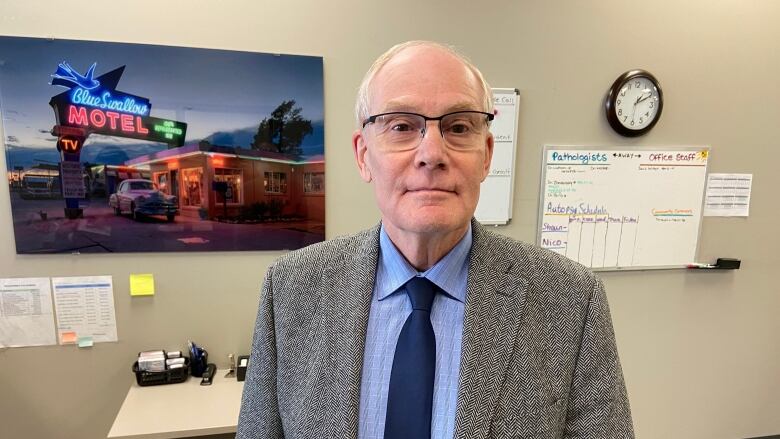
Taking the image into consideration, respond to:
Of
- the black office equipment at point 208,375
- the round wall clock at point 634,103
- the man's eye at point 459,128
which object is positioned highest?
the round wall clock at point 634,103

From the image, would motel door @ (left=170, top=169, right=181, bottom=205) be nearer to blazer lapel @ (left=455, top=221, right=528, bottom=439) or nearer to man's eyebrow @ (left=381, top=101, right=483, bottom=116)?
man's eyebrow @ (left=381, top=101, right=483, bottom=116)

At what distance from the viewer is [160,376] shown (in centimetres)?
170

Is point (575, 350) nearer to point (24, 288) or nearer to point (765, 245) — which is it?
point (24, 288)

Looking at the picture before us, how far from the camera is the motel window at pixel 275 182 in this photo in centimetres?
180

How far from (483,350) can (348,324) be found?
275 mm

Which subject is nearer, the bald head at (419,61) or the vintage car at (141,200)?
the bald head at (419,61)

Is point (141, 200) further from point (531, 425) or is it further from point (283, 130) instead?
point (531, 425)

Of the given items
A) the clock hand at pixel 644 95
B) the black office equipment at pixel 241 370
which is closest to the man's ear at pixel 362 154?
the black office equipment at pixel 241 370

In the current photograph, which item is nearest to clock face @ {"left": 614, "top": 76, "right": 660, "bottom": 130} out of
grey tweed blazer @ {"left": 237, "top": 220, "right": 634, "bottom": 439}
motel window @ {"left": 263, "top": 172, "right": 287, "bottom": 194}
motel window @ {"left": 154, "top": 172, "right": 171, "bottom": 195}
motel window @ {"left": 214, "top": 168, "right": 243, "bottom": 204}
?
grey tweed blazer @ {"left": 237, "top": 220, "right": 634, "bottom": 439}

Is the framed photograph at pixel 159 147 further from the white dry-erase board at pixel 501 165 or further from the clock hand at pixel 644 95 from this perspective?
the clock hand at pixel 644 95

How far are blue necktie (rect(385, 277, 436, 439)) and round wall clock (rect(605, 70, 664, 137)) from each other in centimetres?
173

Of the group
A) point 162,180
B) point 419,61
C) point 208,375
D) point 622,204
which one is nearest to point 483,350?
point 419,61

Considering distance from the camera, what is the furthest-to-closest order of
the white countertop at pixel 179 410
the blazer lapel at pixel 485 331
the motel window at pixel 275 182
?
the motel window at pixel 275 182
the white countertop at pixel 179 410
the blazer lapel at pixel 485 331

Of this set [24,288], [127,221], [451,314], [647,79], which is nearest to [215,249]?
[127,221]
